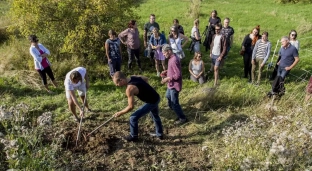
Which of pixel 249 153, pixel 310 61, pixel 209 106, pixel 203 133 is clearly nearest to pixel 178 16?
pixel 310 61

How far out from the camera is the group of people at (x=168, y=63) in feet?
17.9

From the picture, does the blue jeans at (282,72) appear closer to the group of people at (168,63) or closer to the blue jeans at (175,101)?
the group of people at (168,63)

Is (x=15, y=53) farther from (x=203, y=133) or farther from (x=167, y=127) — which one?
(x=203, y=133)

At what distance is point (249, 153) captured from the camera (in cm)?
409

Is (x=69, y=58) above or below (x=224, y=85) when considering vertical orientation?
above

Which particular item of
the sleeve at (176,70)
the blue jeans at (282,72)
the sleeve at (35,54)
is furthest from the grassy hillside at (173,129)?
the sleeve at (176,70)

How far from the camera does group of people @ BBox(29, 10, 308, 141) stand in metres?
5.45

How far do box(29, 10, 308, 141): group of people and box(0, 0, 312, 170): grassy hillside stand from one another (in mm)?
344

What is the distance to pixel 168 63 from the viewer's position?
19.4ft

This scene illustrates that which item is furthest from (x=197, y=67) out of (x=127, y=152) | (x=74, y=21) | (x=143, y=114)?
(x=74, y=21)

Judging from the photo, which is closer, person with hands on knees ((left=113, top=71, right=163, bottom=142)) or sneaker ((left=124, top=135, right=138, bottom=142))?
person with hands on knees ((left=113, top=71, right=163, bottom=142))

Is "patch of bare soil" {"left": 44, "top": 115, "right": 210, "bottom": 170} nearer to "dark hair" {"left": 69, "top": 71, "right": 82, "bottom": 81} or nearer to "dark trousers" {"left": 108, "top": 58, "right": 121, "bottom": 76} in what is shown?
"dark hair" {"left": 69, "top": 71, "right": 82, "bottom": 81}

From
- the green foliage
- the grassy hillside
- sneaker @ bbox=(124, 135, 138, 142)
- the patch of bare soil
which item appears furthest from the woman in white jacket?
sneaker @ bbox=(124, 135, 138, 142)

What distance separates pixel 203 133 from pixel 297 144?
232cm
